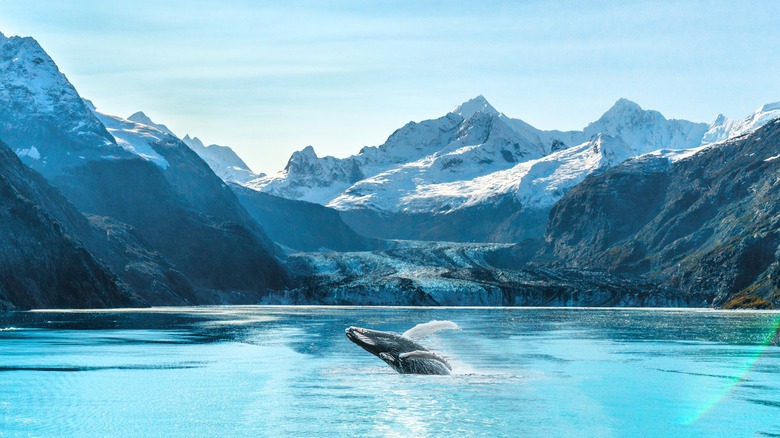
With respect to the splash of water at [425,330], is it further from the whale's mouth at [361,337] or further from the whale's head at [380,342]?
the whale's mouth at [361,337]

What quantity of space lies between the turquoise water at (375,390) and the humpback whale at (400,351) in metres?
1.24

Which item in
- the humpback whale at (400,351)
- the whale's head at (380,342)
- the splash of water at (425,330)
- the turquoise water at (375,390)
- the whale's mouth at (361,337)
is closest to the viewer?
the turquoise water at (375,390)

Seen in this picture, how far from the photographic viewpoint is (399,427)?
1978 inches

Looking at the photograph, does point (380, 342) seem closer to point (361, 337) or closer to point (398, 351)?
point (361, 337)

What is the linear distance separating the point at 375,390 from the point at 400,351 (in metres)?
8.43

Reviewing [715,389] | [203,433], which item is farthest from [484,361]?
[203,433]

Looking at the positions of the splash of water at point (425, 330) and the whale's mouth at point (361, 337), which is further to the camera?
the splash of water at point (425, 330)

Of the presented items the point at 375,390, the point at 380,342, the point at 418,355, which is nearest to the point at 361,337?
the point at 380,342

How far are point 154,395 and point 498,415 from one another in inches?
852

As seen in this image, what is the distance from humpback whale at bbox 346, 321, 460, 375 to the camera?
71000 millimetres

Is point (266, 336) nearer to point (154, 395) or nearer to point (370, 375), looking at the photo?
point (370, 375)

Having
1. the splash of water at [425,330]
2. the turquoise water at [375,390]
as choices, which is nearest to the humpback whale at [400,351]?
the splash of water at [425,330]

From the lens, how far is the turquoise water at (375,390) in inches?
2016

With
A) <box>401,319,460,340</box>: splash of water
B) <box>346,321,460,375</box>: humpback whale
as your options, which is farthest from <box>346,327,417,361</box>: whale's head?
<box>401,319,460,340</box>: splash of water
